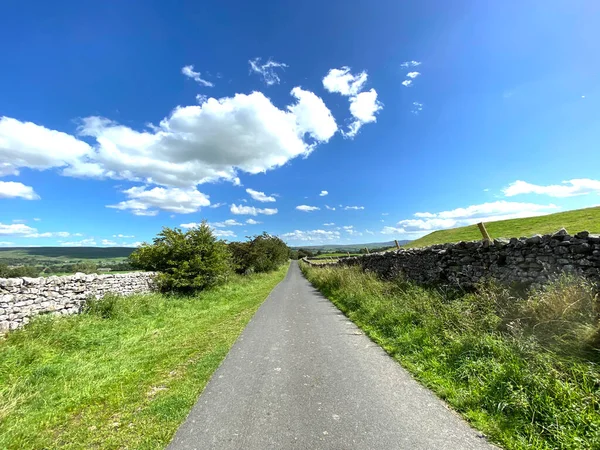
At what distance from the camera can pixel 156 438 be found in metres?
3.50

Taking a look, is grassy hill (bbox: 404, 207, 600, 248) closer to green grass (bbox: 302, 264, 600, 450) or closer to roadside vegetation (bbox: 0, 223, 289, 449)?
green grass (bbox: 302, 264, 600, 450)

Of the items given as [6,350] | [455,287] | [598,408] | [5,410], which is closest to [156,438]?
[5,410]

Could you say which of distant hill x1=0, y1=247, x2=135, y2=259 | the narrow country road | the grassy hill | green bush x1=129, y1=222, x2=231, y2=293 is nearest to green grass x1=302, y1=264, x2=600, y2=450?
the narrow country road

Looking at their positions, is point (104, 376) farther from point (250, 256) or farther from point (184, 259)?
point (250, 256)

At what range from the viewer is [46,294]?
9.47 metres

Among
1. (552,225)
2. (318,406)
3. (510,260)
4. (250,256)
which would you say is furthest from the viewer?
(250,256)

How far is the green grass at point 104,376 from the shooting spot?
379 centimetres

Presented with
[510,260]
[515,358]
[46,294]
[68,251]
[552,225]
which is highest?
[68,251]

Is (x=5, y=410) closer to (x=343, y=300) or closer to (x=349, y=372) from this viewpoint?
(x=349, y=372)

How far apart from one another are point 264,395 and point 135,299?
10083 mm

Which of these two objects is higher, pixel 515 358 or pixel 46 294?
pixel 46 294

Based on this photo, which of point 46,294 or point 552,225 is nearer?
point 46,294

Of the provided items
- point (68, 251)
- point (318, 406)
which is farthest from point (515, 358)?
point (68, 251)

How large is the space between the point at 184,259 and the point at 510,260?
17.0 m
